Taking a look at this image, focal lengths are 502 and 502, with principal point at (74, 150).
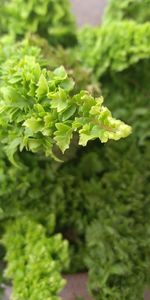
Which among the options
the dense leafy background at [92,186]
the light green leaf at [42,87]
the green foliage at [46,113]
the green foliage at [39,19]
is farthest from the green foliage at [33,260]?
the green foliage at [39,19]

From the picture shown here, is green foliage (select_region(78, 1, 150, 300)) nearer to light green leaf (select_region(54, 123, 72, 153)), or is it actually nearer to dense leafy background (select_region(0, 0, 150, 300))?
dense leafy background (select_region(0, 0, 150, 300))

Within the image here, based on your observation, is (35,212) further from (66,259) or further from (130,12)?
(130,12)

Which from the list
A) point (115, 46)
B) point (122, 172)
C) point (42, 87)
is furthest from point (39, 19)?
point (42, 87)

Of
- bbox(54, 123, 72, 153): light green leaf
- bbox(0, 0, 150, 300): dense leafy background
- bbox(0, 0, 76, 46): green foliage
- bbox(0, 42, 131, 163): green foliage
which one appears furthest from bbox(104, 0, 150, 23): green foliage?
bbox(54, 123, 72, 153): light green leaf

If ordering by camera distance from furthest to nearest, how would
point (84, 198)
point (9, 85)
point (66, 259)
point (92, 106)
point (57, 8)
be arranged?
point (57, 8) < point (84, 198) < point (66, 259) < point (9, 85) < point (92, 106)

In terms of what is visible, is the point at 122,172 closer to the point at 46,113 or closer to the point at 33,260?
the point at 33,260

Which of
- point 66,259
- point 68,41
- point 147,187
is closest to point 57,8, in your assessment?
point 68,41
